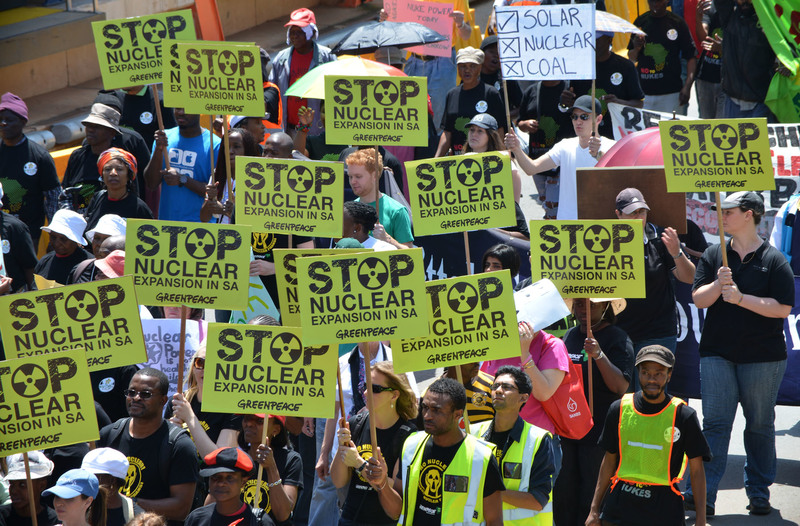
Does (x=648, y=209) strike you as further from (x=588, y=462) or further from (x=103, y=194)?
(x=103, y=194)

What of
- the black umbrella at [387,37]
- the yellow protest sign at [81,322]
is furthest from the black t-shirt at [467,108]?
the yellow protest sign at [81,322]

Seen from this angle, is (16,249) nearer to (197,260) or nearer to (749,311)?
(197,260)

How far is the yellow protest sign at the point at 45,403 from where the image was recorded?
5719mm

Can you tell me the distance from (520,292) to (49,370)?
102 inches

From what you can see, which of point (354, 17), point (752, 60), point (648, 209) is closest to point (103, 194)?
point (648, 209)

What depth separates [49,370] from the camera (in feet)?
19.0

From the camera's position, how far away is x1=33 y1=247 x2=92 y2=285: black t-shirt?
845cm

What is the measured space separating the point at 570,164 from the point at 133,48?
3.63m

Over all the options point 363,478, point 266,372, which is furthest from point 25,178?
point 363,478

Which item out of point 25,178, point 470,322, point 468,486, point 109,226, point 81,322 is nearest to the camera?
point 468,486

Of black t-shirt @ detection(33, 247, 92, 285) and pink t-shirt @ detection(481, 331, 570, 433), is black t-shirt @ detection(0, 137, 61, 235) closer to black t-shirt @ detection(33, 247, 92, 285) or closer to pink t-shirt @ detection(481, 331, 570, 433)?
black t-shirt @ detection(33, 247, 92, 285)

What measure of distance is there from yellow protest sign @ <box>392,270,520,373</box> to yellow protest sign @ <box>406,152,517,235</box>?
1266 mm

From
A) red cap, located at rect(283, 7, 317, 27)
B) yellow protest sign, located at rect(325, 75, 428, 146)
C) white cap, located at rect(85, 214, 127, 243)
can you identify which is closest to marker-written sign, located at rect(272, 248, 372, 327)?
yellow protest sign, located at rect(325, 75, 428, 146)

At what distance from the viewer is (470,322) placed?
610 centimetres
